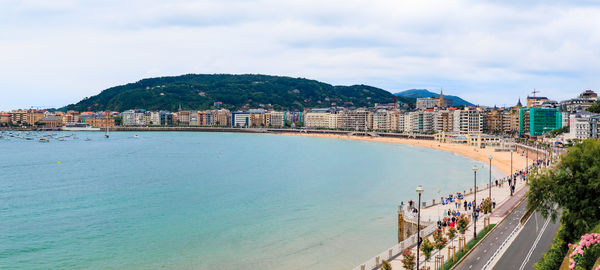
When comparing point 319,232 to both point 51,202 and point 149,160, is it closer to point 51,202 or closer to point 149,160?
point 51,202

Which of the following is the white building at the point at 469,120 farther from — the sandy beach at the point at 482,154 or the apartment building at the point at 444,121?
the sandy beach at the point at 482,154

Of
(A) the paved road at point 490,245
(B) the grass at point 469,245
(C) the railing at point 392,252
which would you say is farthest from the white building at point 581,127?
(C) the railing at point 392,252

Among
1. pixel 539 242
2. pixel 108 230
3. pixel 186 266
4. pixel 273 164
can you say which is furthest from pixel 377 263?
pixel 273 164

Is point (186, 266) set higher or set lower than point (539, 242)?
lower

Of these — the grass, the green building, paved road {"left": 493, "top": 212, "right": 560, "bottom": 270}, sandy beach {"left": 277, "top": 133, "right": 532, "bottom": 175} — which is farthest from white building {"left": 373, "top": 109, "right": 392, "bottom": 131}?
the grass

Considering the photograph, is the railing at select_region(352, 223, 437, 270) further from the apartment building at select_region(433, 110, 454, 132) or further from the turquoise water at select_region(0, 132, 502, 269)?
the apartment building at select_region(433, 110, 454, 132)

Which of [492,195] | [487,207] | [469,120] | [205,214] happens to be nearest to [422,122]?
[469,120]
